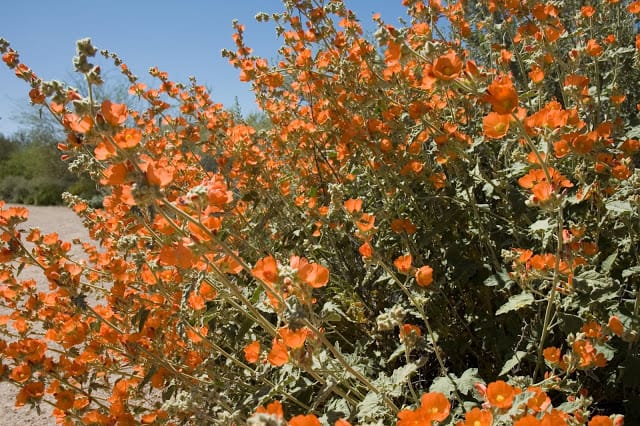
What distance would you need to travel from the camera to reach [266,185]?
3291 millimetres

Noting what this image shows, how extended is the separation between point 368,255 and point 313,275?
457 mm

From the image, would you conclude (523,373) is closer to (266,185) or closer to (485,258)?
(485,258)

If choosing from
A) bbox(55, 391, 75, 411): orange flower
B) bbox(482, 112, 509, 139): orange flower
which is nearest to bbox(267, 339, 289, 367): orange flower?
bbox(482, 112, 509, 139): orange flower

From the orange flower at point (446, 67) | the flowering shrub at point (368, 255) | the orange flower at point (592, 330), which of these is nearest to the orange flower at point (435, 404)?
the flowering shrub at point (368, 255)

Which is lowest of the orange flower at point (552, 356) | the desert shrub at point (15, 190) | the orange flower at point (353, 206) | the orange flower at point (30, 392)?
the orange flower at point (552, 356)

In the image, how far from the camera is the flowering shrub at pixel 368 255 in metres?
1.41

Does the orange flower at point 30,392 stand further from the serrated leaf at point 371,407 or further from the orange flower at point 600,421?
the orange flower at point 600,421

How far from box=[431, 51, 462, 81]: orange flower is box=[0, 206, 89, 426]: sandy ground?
2041mm

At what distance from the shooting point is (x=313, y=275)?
1.34m

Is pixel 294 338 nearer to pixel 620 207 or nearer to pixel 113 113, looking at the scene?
pixel 113 113

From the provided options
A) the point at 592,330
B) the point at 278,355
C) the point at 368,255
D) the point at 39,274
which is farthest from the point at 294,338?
the point at 39,274

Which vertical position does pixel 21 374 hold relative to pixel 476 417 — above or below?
above

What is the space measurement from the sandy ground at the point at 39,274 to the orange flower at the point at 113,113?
55.2 inches

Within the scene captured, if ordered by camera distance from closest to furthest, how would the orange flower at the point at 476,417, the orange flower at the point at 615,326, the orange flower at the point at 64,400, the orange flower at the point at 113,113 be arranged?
the orange flower at the point at 476,417
the orange flower at the point at 113,113
the orange flower at the point at 615,326
the orange flower at the point at 64,400
